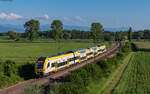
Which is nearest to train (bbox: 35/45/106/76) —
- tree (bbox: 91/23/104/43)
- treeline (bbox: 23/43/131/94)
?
treeline (bbox: 23/43/131/94)

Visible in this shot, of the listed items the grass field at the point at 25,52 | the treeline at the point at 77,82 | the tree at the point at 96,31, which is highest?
the tree at the point at 96,31

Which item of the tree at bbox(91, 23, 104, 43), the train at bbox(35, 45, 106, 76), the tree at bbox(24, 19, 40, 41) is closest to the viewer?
the train at bbox(35, 45, 106, 76)

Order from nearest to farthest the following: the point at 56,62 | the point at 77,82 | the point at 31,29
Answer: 1. the point at 77,82
2. the point at 56,62
3. the point at 31,29

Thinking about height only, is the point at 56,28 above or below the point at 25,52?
above

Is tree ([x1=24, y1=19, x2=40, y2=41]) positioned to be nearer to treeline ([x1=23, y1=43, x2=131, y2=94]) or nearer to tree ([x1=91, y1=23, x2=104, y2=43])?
tree ([x1=91, y1=23, x2=104, y2=43])

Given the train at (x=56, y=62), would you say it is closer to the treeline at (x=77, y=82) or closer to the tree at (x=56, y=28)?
the treeline at (x=77, y=82)

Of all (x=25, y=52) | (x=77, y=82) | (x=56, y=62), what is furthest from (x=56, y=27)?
(x=77, y=82)

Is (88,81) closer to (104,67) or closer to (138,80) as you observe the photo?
(104,67)

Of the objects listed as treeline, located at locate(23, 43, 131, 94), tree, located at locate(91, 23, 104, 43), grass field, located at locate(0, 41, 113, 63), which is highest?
tree, located at locate(91, 23, 104, 43)

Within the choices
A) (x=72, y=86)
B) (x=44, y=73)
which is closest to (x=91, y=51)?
(x=44, y=73)

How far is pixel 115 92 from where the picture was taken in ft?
73.5

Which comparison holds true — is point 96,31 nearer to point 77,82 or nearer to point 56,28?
point 56,28

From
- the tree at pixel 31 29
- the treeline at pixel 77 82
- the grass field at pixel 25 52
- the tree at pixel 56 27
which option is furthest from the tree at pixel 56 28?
the treeline at pixel 77 82

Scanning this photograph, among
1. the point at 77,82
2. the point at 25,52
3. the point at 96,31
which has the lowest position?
the point at 25,52
